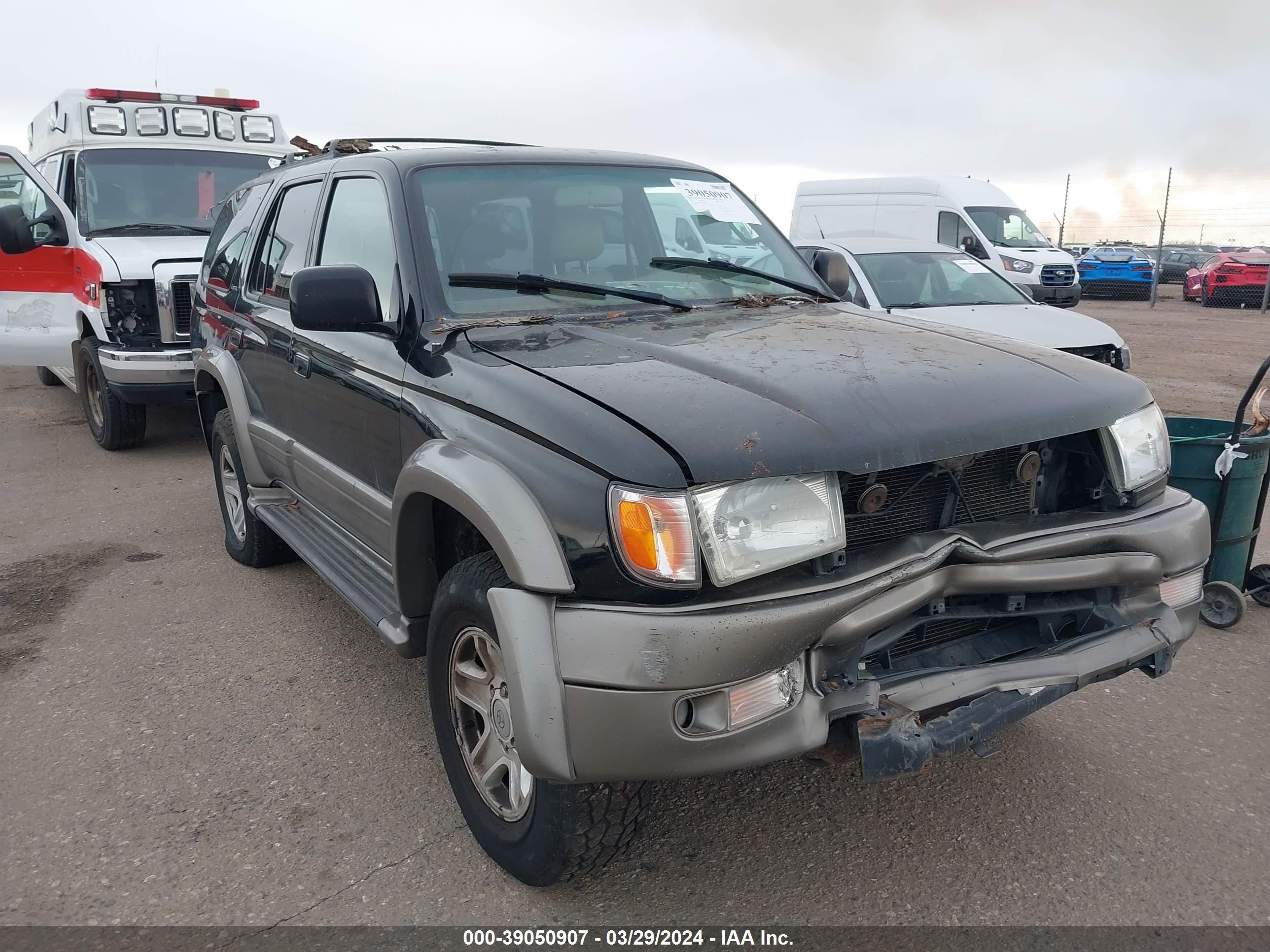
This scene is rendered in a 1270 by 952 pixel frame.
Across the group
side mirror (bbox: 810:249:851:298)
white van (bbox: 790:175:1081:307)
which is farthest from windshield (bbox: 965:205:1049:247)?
side mirror (bbox: 810:249:851:298)

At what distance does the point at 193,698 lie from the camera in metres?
3.88

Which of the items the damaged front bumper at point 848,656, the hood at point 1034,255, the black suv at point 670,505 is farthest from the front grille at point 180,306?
the hood at point 1034,255

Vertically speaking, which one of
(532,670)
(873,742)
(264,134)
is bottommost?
(873,742)

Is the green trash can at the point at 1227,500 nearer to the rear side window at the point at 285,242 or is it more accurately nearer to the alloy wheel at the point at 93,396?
the rear side window at the point at 285,242

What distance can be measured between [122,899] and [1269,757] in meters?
3.41

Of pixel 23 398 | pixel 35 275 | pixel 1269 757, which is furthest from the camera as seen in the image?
pixel 23 398

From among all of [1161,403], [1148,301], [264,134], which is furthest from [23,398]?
[1148,301]

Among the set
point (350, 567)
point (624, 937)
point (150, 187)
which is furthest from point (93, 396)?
point (624, 937)

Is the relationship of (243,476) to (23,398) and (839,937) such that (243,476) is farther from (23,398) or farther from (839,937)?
(23,398)

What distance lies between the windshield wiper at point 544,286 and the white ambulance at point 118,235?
198 inches

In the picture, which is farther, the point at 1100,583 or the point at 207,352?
the point at 207,352

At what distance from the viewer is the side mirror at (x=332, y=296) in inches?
121

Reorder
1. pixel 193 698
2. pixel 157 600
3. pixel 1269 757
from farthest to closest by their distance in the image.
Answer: pixel 157 600 < pixel 193 698 < pixel 1269 757

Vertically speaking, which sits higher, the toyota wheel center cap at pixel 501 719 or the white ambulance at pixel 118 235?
the white ambulance at pixel 118 235
